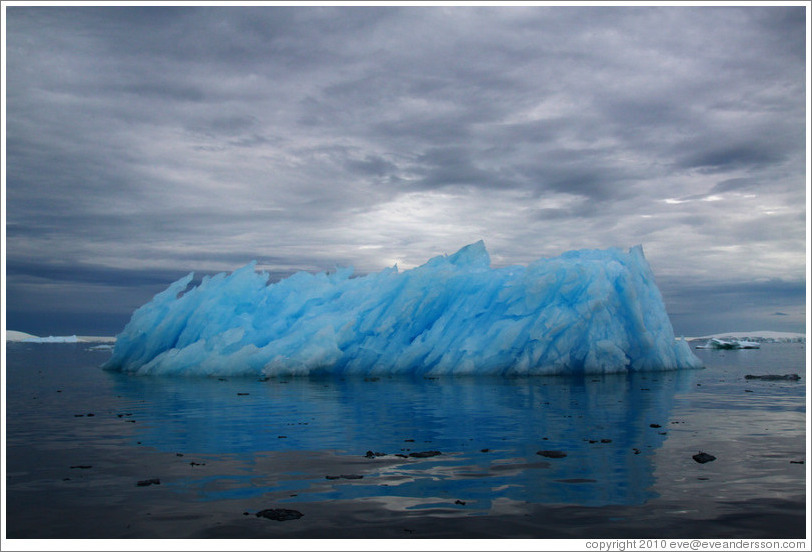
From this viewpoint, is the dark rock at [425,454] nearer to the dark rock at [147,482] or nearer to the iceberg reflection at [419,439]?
the iceberg reflection at [419,439]

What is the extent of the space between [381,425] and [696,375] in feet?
67.1

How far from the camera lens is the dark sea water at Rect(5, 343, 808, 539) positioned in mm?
6500

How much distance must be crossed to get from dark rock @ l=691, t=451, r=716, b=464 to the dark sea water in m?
0.13

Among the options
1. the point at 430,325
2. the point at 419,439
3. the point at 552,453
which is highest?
the point at 430,325

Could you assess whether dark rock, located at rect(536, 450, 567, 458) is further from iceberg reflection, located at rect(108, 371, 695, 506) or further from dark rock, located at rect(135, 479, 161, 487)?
dark rock, located at rect(135, 479, 161, 487)

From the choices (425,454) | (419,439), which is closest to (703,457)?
(425,454)

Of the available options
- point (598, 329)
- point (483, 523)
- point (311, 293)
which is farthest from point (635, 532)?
point (311, 293)

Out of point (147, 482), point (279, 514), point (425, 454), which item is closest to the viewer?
point (279, 514)

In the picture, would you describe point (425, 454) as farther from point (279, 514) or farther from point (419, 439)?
point (279, 514)

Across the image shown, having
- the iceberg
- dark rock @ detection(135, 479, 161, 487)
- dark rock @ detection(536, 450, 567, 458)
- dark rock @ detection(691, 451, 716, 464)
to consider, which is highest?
the iceberg

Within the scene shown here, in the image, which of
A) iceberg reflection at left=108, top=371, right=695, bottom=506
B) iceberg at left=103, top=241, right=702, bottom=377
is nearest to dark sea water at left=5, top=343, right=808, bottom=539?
iceberg reflection at left=108, top=371, right=695, bottom=506

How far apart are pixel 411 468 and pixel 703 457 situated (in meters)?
4.36

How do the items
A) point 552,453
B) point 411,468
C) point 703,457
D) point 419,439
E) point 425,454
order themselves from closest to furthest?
point 411,468 → point 703,457 → point 552,453 → point 425,454 → point 419,439

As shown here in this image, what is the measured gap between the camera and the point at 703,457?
9422 mm
